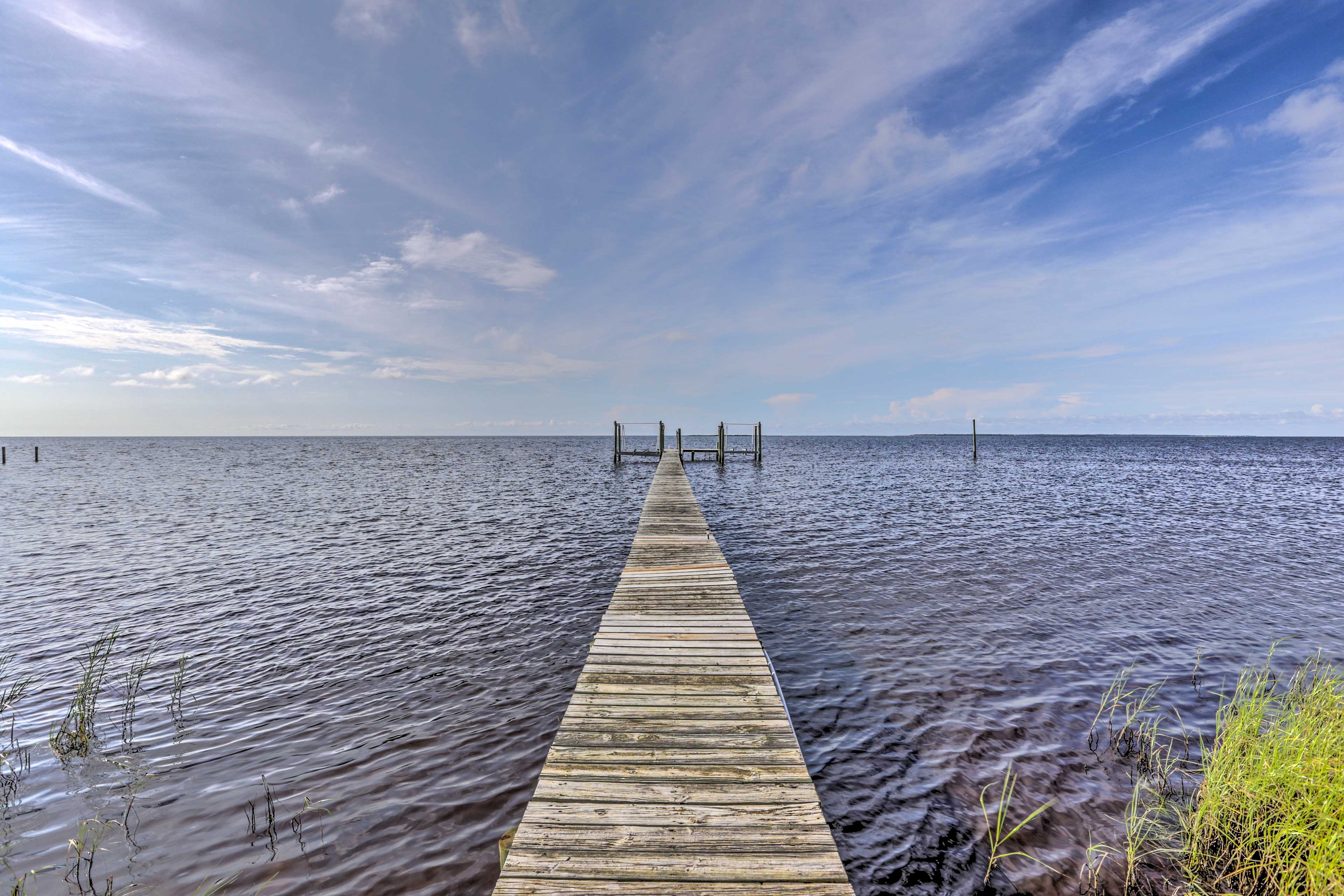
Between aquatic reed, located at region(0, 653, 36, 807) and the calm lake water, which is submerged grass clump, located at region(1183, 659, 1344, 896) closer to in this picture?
the calm lake water

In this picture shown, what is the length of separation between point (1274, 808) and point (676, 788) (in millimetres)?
4369

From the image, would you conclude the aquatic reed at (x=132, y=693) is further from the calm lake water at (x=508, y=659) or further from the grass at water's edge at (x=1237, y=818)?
the grass at water's edge at (x=1237, y=818)

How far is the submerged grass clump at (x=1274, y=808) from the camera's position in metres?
3.23

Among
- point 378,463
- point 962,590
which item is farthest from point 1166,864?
point 378,463

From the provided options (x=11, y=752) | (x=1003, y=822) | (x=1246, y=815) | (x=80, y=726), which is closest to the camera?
(x=1246, y=815)

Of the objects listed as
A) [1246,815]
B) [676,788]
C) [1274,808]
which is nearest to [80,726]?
[676,788]

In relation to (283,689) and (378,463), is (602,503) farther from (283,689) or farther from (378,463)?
(378,463)

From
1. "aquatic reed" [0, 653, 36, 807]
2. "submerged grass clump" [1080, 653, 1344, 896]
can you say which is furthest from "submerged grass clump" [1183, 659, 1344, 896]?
"aquatic reed" [0, 653, 36, 807]

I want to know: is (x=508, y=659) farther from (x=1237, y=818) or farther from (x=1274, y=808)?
(x=1274, y=808)

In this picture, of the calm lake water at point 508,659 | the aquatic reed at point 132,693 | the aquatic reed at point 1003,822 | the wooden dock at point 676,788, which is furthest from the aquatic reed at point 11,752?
the aquatic reed at point 1003,822

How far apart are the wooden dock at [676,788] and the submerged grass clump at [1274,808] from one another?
292cm

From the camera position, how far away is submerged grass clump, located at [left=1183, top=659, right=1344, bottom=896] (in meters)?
3.23

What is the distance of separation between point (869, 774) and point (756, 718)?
1.80 meters

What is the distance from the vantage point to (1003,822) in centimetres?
455
